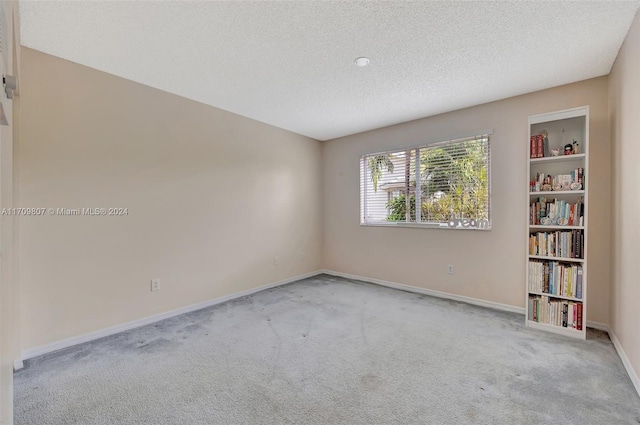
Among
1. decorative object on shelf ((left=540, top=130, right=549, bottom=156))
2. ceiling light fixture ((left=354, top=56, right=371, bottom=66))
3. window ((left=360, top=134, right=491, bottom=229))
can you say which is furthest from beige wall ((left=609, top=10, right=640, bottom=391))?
ceiling light fixture ((left=354, top=56, right=371, bottom=66))

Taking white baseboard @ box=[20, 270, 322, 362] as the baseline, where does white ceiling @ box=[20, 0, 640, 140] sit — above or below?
above

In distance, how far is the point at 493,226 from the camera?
3430 millimetres

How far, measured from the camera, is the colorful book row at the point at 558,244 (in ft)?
8.55

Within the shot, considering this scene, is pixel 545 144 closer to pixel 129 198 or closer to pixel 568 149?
Answer: pixel 568 149

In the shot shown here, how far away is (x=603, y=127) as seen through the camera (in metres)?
2.77

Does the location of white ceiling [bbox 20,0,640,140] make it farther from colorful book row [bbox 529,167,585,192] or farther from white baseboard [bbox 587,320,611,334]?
white baseboard [bbox 587,320,611,334]

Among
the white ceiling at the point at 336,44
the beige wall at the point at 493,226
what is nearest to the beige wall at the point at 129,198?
the white ceiling at the point at 336,44

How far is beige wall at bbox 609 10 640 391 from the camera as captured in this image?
77.0 inches

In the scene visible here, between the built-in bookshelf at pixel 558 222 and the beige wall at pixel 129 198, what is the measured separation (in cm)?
325

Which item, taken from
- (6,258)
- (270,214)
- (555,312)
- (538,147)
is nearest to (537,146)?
(538,147)

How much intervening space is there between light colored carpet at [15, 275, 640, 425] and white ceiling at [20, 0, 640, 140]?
2468mm

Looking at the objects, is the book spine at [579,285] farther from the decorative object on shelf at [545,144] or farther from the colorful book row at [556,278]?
the decorative object on shelf at [545,144]

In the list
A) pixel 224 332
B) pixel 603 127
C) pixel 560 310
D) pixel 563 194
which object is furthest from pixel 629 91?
pixel 224 332

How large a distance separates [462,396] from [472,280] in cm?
206
